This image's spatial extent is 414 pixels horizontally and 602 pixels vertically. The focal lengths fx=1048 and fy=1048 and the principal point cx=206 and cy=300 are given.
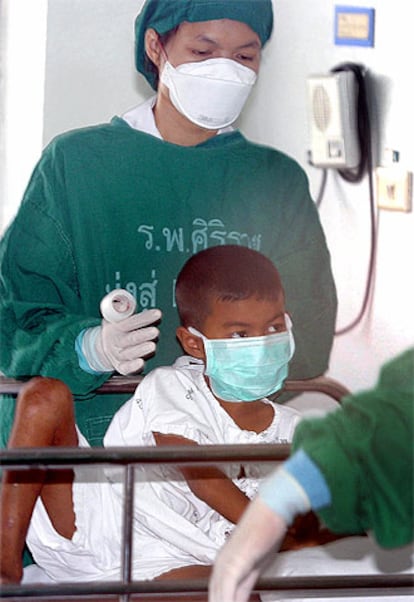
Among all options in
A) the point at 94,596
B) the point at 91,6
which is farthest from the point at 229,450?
the point at 91,6

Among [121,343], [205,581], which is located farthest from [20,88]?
[205,581]

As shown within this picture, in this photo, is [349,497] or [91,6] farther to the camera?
[91,6]

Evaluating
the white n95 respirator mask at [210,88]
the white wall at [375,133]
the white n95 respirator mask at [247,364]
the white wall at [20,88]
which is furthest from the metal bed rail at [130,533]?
the white n95 respirator mask at [210,88]

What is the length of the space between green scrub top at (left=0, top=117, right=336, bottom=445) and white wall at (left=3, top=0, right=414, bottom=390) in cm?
3

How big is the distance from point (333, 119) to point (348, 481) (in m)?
0.73

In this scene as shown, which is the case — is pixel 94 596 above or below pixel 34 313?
below

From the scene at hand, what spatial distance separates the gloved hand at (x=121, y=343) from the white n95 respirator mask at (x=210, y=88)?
304mm

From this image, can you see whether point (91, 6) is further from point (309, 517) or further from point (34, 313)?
point (309, 517)

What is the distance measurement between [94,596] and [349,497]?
0.65 m

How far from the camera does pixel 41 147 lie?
5.05 ft

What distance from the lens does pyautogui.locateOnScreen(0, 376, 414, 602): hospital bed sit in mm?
1464

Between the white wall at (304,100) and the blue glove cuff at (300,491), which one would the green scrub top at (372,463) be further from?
the white wall at (304,100)

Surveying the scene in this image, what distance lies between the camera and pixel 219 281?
1.56 m

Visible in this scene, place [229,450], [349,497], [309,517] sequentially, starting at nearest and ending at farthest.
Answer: [349,497], [229,450], [309,517]
